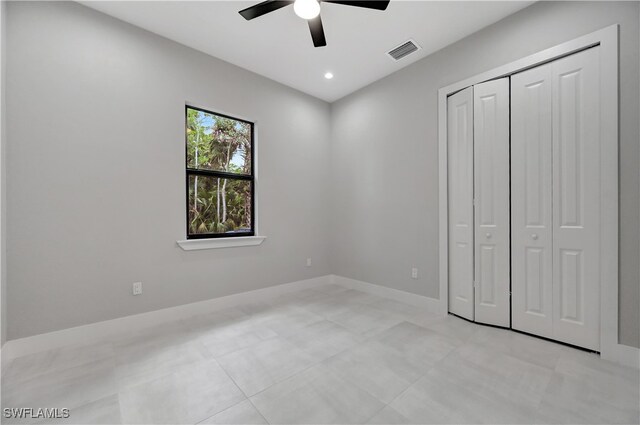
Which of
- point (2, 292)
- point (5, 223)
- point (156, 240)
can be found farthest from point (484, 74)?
point (2, 292)

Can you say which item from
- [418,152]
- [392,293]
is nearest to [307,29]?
[418,152]

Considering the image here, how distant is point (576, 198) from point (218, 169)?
139 inches

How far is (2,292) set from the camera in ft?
6.48

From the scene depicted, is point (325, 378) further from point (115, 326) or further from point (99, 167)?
point (99, 167)

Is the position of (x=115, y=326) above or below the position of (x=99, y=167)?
below

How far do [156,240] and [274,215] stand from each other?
146 cm

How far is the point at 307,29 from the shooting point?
8.81 feet

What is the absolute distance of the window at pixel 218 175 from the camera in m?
3.12

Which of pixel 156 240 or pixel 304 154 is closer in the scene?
pixel 156 240

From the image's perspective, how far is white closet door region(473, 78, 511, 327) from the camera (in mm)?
2549

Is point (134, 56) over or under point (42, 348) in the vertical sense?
over

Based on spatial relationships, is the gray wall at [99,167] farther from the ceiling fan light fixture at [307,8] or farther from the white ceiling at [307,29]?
the ceiling fan light fixture at [307,8]

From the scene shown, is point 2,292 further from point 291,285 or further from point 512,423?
point 512,423

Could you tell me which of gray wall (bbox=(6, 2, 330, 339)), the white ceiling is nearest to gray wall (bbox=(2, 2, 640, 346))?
gray wall (bbox=(6, 2, 330, 339))
